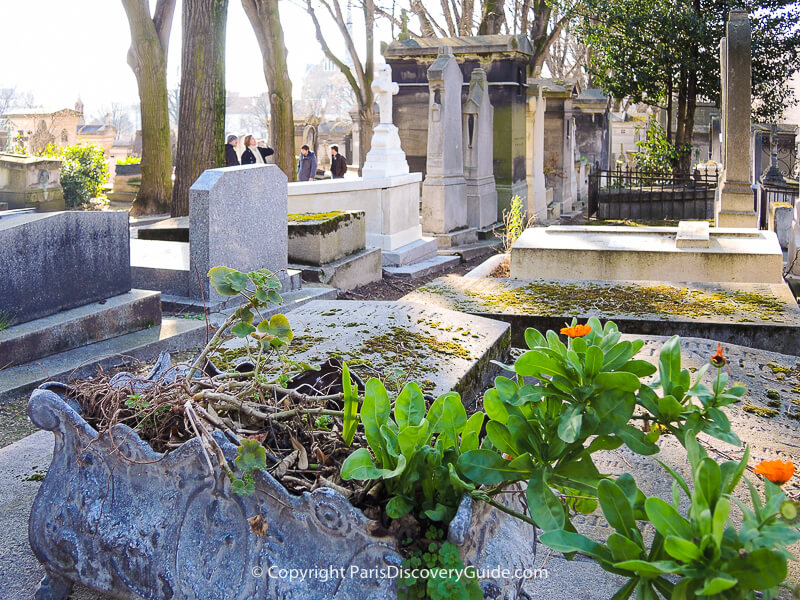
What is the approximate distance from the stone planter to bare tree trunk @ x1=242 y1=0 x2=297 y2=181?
43.0ft

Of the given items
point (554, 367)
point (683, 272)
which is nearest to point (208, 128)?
point (683, 272)

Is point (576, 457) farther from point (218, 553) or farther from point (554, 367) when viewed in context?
point (218, 553)

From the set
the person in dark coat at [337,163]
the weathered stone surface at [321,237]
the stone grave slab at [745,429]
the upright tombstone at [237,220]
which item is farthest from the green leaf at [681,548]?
the person in dark coat at [337,163]

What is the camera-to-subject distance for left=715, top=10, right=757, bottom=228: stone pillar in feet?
30.6

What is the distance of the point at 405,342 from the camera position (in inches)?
152

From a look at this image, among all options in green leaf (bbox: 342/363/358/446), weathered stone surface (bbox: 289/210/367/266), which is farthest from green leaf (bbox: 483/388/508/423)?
weathered stone surface (bbox: 289/210/367/266)

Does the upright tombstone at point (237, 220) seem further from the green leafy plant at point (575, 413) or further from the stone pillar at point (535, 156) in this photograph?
the stone pillar at point (535, 156)

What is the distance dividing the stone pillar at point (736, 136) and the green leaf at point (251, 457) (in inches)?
340

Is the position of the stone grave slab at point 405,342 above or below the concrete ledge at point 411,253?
below

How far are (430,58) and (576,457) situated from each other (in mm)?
13533

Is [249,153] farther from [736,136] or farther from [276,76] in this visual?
[736,136]

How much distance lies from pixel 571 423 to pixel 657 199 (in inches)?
524

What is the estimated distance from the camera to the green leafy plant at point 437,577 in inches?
61.6

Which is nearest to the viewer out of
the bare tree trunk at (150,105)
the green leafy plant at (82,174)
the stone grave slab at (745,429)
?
the stone grave slab at (745,429)
